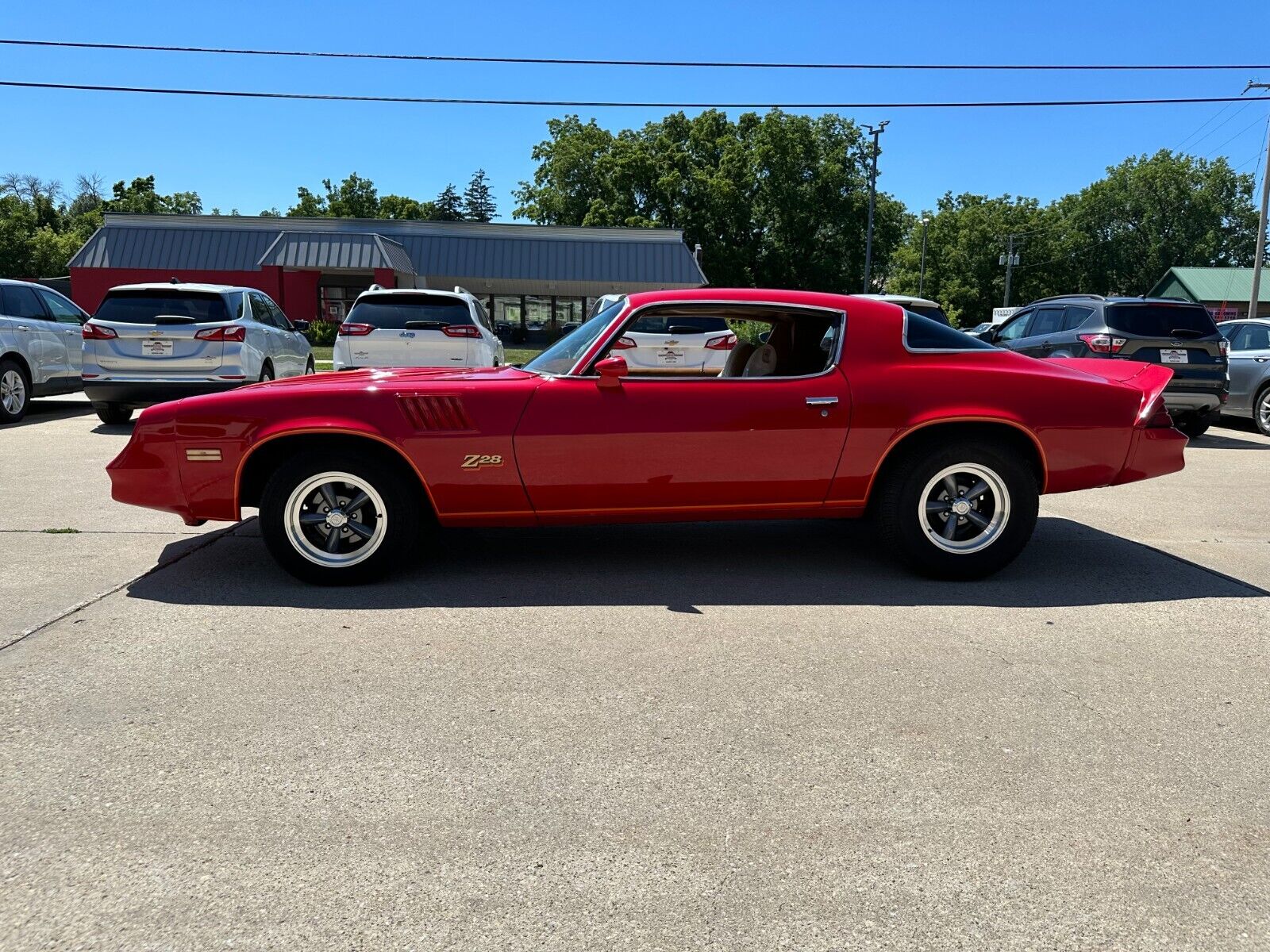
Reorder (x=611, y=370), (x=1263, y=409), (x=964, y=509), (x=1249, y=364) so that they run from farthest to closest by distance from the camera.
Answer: (x=1249, y=364) < (x=1263, y=409) < (x=964, y=509) < (x=611, y=370)

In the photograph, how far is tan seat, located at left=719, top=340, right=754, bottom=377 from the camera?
5848 mm

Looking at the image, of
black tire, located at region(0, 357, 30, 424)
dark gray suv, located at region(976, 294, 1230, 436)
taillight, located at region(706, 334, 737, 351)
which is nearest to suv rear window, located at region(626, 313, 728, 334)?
taillight, located at region(706, 334, 737, 351)

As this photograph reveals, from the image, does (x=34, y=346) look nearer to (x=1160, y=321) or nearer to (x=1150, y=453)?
(x=1150, y=453)

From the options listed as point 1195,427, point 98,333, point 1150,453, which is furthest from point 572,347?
point 1195,427

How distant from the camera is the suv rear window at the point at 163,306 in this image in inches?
416

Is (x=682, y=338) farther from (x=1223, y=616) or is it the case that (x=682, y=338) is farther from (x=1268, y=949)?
(x=1268, y=949)

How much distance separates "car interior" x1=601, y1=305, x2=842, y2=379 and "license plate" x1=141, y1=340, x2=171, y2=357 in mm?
7202

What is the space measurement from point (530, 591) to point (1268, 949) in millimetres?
3376

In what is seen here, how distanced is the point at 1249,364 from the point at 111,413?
14.7 m

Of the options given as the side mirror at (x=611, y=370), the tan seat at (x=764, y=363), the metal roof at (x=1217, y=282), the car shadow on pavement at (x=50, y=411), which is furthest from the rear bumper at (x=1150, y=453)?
the metal roof at (x=1217, y=282)

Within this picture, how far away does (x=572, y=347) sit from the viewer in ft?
16.8

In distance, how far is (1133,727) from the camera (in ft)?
10.9

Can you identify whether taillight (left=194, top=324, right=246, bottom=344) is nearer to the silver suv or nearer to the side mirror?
the silver suv

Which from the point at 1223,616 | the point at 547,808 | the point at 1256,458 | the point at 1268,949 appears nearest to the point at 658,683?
the point at 547,808
